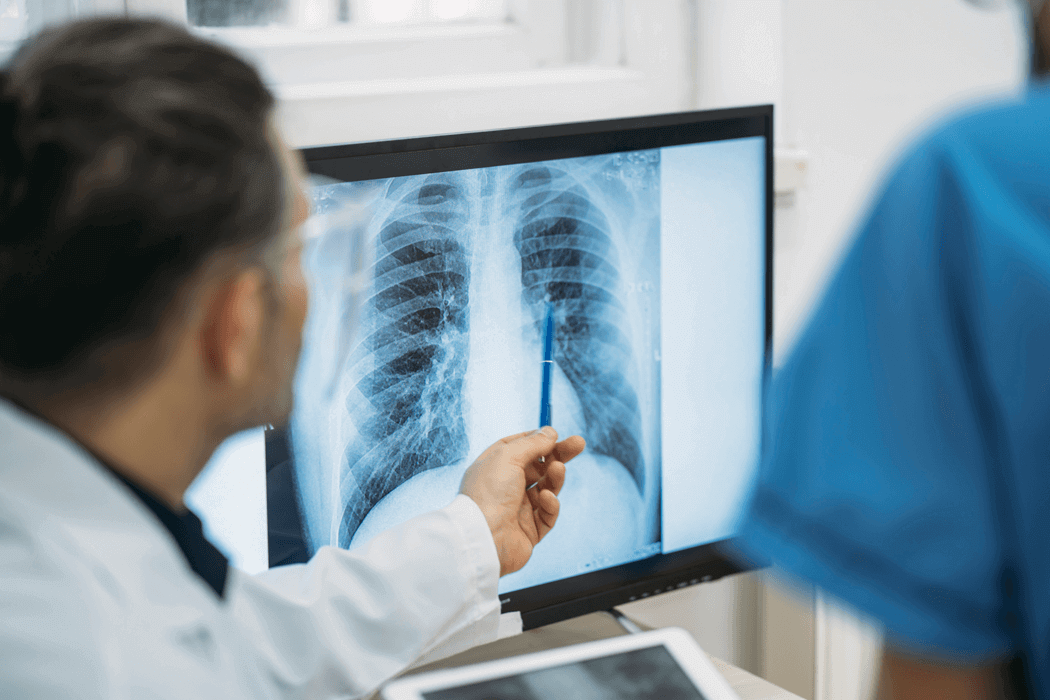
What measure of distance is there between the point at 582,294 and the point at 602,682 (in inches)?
Result: 15.4

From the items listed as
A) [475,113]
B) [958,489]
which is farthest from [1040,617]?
[475,113]

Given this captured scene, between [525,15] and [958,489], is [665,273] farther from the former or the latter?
[958,489]

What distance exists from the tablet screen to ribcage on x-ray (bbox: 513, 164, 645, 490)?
0.24 metres

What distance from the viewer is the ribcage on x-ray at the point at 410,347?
989 mm

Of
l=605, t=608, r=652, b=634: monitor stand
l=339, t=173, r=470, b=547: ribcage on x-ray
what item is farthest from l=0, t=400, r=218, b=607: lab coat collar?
l=605, t=608, r=652, b=634: monitor stand

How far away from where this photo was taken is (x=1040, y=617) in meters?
0.33

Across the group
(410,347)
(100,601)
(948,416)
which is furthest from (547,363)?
(948,416)

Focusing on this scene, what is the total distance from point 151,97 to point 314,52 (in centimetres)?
74

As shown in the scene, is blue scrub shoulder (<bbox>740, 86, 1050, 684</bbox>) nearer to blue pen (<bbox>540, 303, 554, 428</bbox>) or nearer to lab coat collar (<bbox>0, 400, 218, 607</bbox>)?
lab coat collar (<bbox>0, 400, 218, 607</bbox>)

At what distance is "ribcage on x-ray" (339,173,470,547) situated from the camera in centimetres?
99

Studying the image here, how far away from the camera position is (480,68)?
4.50 ft

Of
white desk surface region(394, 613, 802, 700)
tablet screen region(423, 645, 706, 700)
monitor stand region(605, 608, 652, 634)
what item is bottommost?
white desk surface region(394, 613, 802, 700)

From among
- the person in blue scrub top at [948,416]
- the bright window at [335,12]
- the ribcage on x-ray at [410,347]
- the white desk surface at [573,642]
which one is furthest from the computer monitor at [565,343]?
the person in blue scrub top at [948,416]

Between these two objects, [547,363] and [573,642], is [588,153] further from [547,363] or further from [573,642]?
[573,642]
